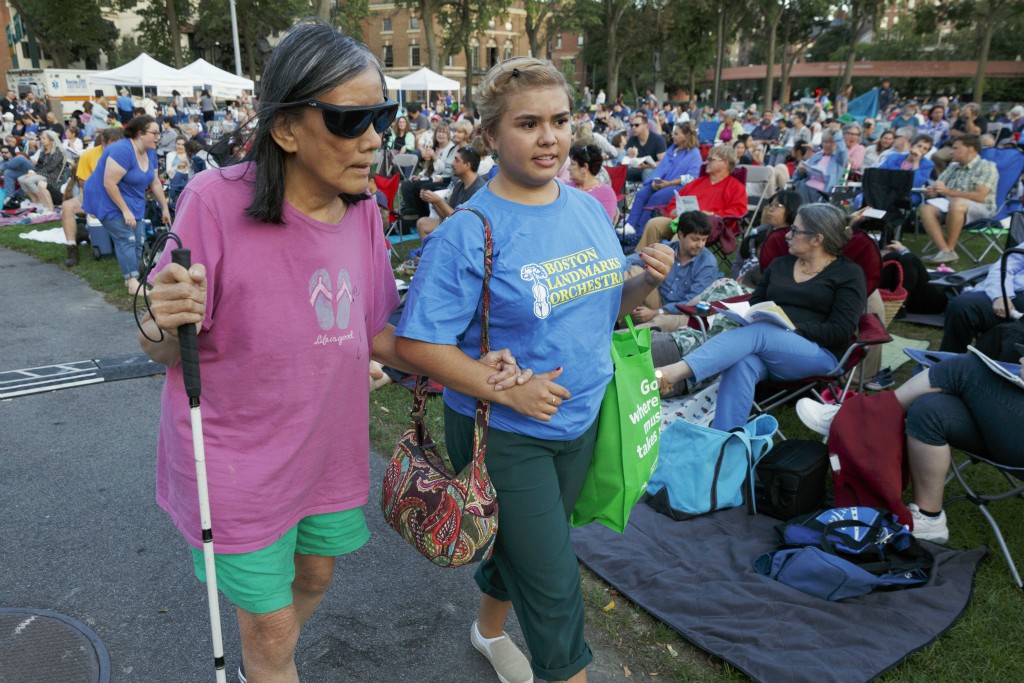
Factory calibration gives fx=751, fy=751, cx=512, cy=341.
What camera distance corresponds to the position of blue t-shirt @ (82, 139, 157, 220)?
7727 millimetres

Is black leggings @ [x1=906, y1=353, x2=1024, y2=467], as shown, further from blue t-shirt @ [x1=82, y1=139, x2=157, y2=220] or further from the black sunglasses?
blue t-shirt @ [x1=82, y1=139, x2=157, y2=220]

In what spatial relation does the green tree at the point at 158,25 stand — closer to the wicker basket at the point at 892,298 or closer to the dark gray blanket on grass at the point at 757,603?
the wicker basket at the point at 892,298

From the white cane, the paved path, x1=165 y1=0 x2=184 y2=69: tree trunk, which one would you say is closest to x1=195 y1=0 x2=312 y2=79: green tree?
x1=165 y1=0 x2=184 y2=69: tree trunk

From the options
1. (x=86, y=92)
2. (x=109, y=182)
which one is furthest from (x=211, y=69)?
(x=109, y=182)

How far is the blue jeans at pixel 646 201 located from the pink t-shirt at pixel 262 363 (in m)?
7.98

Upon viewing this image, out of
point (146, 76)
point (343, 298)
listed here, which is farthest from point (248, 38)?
point (343, 298)

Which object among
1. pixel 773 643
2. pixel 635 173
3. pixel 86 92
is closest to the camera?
pixel 773 643

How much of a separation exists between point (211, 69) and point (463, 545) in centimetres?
2761

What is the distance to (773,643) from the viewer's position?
2.92 m

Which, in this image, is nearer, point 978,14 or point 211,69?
point 211,69

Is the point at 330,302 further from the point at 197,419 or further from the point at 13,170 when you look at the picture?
the point at 13,170

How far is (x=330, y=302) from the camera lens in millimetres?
1802

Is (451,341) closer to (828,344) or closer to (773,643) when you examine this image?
(773,643)

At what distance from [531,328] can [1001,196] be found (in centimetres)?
1033
